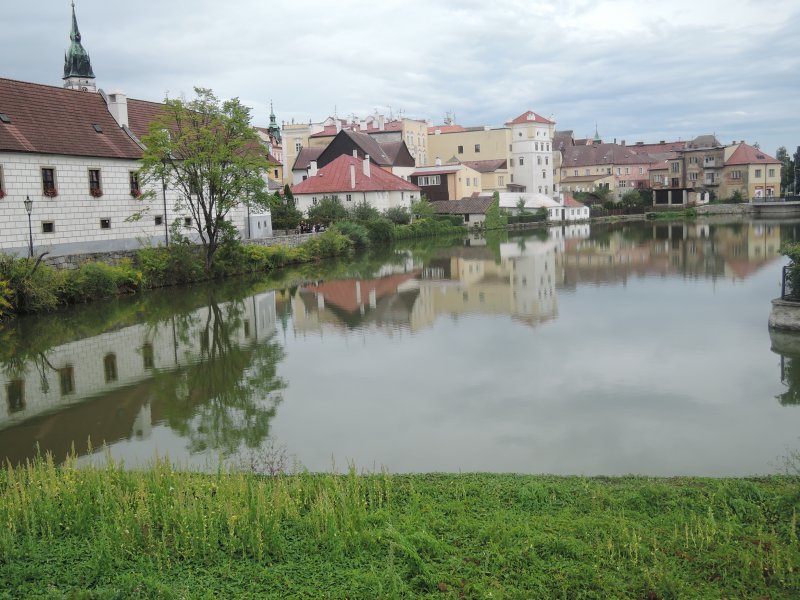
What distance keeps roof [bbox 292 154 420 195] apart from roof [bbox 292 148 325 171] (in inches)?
609

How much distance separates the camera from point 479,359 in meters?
15.0

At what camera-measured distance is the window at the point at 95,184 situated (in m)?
29.8

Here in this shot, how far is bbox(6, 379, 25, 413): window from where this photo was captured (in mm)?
12766

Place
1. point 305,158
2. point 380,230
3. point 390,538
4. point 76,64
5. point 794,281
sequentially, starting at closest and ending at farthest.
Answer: point 390,538, point 794,281, point 380,230, point 76,64, point 305,158


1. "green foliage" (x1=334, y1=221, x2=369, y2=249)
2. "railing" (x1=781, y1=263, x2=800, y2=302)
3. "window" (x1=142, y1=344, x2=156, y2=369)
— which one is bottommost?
"window" (x1=142, y1=344, x2=156, y2=369)

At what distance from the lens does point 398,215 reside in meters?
57.2

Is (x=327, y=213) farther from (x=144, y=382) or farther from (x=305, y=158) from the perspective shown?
(x=144, y=382)

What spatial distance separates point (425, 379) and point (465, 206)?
57.0m

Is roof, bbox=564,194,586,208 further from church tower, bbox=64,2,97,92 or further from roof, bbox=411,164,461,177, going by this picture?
church tower, bbox=64,2,97,92

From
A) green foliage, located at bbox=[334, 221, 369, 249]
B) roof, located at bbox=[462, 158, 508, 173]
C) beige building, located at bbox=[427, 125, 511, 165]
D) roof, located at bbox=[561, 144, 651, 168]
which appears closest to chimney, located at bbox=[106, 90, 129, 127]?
green foliage, located at bbox=[334, 221, 369, 249]

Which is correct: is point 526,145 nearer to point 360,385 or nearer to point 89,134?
point 89,134

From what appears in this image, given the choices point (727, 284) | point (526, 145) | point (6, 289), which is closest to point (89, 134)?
point (6, 289)

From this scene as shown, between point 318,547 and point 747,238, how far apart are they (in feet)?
153

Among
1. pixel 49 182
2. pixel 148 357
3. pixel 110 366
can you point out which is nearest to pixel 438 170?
pixel 49 182
